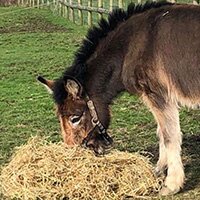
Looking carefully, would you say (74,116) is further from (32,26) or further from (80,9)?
(80,9)

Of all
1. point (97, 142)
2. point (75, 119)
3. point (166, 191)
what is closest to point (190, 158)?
point (166, 191)

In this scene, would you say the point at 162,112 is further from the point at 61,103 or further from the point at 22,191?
the point at 22,191

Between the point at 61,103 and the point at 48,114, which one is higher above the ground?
the point at 61,103

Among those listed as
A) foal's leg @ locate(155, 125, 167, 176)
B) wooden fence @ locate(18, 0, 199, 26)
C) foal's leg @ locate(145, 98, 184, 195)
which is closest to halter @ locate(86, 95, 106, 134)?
foal's leg @ locate(145, 98, 184, 195)

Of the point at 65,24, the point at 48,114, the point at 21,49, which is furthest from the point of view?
the point at 65,24

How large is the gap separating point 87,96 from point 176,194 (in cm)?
131

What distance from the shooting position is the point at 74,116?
249 inches

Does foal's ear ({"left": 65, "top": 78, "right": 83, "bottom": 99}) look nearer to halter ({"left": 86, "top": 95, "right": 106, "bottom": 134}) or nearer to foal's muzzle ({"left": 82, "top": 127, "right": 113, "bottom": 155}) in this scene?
halter ({"left": 86, "top": 95, "right": 106, "bottom": 134})

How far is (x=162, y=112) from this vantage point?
6227 mm

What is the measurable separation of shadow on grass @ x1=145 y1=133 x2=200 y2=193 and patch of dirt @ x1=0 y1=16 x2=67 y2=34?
1623cm

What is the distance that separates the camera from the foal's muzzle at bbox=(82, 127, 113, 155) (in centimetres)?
634

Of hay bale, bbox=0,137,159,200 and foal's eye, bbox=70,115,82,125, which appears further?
foal's eye, bbox=70,115,82,125

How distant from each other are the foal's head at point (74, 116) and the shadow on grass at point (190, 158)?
966mm

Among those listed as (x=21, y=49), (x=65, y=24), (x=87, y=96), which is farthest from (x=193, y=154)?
(x=65, y=24)
